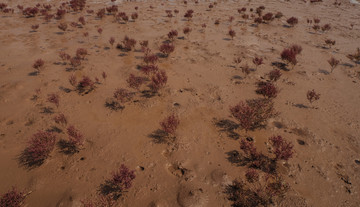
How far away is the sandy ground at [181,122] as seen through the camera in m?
3.49

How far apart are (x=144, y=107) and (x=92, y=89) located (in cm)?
211

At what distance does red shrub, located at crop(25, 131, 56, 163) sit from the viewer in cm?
377

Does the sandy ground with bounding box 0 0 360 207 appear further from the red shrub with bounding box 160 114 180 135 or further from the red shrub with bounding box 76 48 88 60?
the red shrub with bounding box 76 48 88 60

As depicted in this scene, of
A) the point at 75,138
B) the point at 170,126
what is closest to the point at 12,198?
the point at 75,138

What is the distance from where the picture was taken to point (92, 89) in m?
6.09

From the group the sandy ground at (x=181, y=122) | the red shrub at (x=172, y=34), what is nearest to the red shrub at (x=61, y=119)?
the sandy ground at (x=181, y=122)

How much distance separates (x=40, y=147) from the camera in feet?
12.4

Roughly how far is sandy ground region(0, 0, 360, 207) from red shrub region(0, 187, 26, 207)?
177 mm

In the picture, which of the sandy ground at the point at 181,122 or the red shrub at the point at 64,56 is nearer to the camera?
the sandy ground at the point at 181,122

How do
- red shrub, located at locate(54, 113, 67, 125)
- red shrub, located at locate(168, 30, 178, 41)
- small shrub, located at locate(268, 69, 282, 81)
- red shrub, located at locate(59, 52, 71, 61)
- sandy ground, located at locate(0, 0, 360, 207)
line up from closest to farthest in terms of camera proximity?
sandy ground, located at locate(0, 0, 360, 207), red shrub, located at locate(54, 113, 67, 125), small shrub, located at locate(268, 69, 282, 81), red shrub, located at locate(59, 52, 71, 61), red shrub, located at locate(168, 30, 178, 41)

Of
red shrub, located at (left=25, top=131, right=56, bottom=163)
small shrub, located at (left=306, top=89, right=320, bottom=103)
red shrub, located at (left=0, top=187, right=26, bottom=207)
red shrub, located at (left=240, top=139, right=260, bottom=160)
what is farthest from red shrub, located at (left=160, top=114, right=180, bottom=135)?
small shrub, located at (left=306, top=89, right=320, bottom=103)

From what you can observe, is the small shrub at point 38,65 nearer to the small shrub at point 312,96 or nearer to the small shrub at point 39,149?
the small shrub at point 39,149

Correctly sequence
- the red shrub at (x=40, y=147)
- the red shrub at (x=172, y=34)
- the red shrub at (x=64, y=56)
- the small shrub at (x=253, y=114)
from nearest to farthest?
the red shrub at (x=40, y=147) < the small shrub at (x=253, y=114) < the red shrub at (x=64, y=56) < the red shrub at (x=172, y=34)

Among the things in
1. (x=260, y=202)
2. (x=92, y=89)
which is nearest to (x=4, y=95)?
(x=92, y=89)
